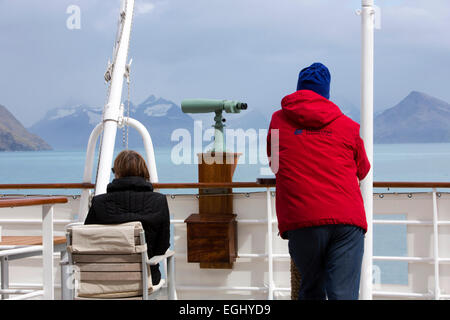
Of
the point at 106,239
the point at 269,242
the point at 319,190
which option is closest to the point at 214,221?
the point at 269,242

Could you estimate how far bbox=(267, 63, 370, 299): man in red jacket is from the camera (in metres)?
1.62

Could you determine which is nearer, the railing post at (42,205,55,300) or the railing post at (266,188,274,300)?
the railing post at (42,205,55,300)

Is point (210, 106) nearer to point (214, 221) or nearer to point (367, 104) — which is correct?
point (214, 221)

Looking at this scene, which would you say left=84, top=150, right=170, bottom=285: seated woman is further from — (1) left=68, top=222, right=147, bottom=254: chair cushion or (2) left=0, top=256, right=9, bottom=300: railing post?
(2) left=0, top=256, right=9, bottom=300: railing post

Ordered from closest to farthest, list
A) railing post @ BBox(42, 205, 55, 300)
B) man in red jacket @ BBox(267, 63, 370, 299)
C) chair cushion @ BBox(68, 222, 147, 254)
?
1. man in red jacket @ BBox(267, 63, 370, 299)
2. chair cushion @ BBox(68, 222, 147, 254)
3. railing post @ BBox(42, 205, 55, 300)

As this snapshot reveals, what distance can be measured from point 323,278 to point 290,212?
0.27 meters

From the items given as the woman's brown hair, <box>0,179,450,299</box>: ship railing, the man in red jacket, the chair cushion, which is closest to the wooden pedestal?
<box>0,179,450,299</box>: ship railing

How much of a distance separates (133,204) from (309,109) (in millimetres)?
826

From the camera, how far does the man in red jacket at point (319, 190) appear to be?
162cm

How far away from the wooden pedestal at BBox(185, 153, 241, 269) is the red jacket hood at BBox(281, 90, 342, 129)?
1.60 metres

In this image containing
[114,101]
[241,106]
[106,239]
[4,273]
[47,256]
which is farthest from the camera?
[114,101]

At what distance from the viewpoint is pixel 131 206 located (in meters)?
2.07

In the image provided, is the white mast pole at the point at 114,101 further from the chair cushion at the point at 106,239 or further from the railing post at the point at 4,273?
the chair cushion at the point at 106,239
